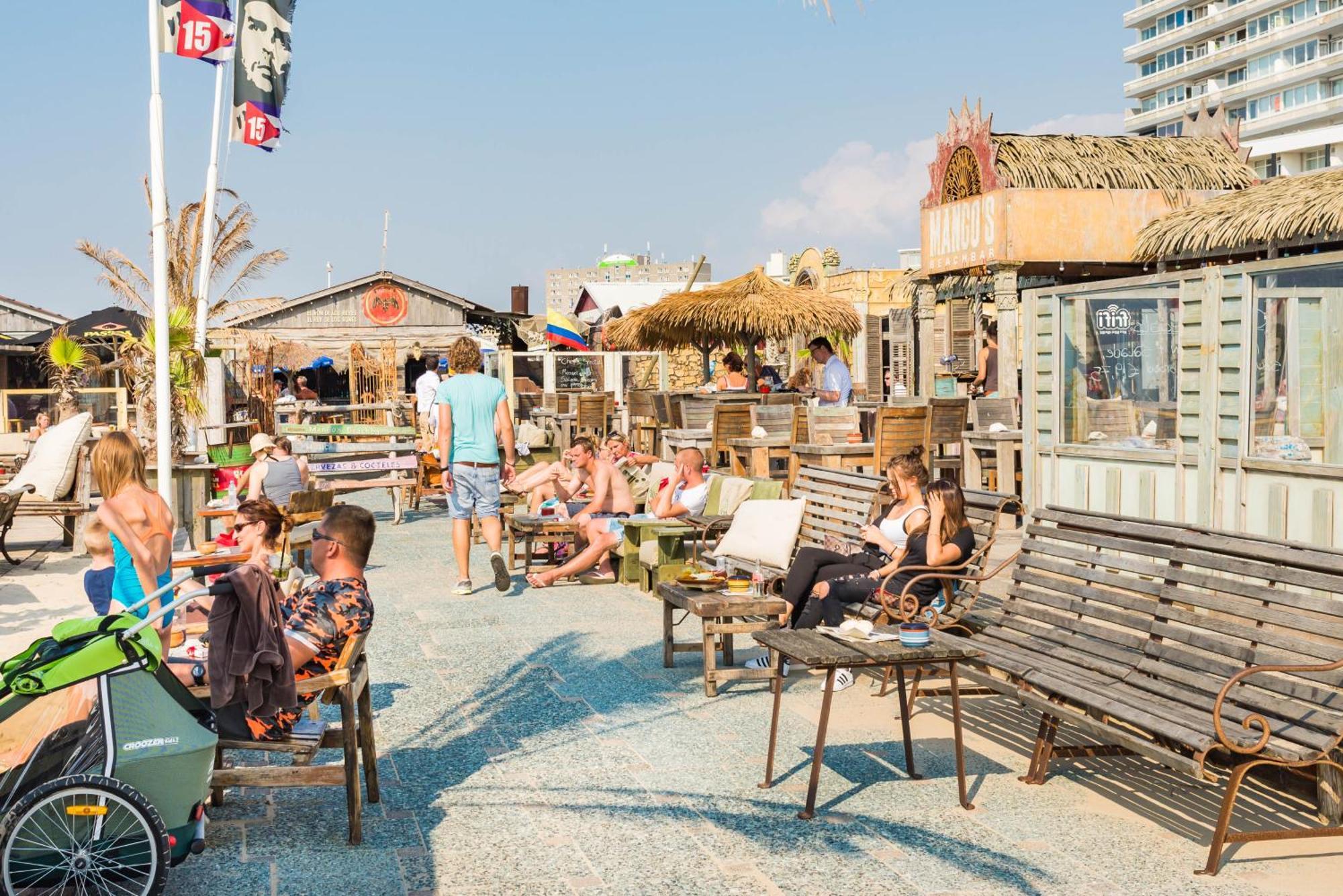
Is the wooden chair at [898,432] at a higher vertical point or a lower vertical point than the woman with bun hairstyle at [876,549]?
higher

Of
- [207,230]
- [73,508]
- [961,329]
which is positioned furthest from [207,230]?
[961,329]

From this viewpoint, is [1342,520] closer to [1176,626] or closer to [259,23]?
[1176,626]

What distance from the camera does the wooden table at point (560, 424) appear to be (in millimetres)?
20172

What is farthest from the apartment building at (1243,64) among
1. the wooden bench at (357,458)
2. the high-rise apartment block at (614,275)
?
the wooden bench at (357,458)

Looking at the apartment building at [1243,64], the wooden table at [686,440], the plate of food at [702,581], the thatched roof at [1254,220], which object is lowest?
the plate of food at [702,581]

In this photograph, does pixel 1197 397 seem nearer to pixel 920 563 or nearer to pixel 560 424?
pixel 920 563

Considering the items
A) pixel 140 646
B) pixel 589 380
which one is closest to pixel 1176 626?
pixel 140 646

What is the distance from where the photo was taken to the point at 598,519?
11008 millimetres

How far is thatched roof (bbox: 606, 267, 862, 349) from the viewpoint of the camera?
1758 cm

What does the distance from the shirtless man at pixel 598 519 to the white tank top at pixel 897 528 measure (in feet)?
11.2

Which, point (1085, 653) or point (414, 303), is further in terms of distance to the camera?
point (414, 303)

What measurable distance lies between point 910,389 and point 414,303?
596 inches

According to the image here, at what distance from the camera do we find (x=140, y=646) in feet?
13.3

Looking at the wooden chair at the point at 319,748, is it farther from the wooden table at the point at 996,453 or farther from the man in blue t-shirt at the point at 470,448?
the wooden table at the point at 996,453
